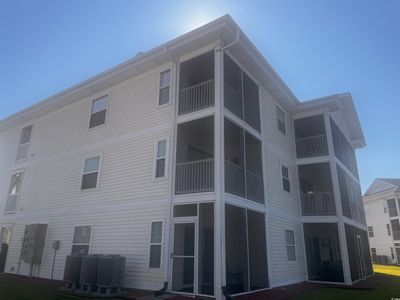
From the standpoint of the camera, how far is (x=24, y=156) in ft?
60.0

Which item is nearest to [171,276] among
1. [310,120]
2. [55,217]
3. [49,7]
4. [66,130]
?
[55,217]

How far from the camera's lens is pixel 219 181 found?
33.1ft

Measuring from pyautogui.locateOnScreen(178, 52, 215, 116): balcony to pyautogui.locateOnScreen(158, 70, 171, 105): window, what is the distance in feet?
2.26

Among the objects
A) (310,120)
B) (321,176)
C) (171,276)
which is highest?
Answer: (310,120)

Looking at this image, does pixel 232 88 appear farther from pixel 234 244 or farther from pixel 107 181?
pixel 234 244

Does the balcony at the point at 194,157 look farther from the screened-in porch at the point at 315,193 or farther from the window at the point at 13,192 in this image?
the window at the point at 13,192

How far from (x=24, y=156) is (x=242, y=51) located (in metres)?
14.0

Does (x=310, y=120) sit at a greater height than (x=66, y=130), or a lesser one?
greater

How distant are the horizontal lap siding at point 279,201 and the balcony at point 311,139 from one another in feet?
2.26

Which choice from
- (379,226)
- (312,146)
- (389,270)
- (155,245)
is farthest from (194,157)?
(379,226)

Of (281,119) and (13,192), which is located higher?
(281,119)

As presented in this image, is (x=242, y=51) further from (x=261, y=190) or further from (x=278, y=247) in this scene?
(x=278, y=247)

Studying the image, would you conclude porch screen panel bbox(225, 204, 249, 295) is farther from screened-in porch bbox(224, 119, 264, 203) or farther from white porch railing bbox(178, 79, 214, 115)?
white porch railing bbox(178, 79, 214, 115)

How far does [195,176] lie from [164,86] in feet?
14.2
